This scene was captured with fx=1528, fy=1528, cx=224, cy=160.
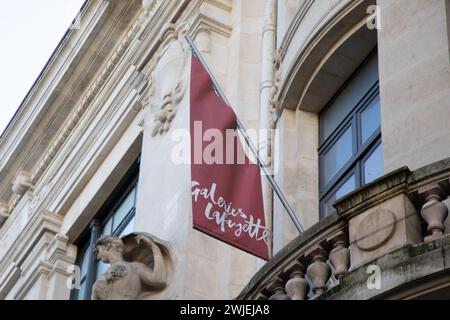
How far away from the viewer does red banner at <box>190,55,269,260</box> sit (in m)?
15.8

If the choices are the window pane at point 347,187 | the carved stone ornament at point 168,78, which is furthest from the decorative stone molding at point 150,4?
the window pane at point 347,187

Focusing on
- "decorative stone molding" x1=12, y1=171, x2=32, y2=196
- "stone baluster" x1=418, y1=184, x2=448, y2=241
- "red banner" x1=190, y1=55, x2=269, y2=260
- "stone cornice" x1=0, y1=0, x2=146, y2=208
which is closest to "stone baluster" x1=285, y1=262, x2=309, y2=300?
"stone baluster" x1=418, y1=184, x2=448, y2=241

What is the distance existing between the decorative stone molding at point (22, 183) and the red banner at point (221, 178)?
38.9 feet

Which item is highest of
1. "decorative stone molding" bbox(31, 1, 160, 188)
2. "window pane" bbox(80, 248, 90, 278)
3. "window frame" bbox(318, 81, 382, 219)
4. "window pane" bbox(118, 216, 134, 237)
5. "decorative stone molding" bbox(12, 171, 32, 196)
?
"decorative stone molding" bbox(31, 1, 160, 188)

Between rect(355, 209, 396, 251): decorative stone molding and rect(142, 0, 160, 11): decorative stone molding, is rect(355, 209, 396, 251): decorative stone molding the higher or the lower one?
the lower one

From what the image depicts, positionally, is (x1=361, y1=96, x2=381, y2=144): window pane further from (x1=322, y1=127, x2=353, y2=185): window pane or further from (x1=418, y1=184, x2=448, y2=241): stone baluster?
(x1=418, y1=184, x2=448, y2=241): stone baluster

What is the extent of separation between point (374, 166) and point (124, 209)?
332 inches

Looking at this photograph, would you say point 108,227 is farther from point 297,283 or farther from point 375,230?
point 375,230

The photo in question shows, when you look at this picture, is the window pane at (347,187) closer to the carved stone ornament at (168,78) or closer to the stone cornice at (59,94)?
the carved stone ornament at (168,78)

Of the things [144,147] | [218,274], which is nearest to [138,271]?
[218,274]

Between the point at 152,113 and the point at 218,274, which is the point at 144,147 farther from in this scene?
the point at 218,274

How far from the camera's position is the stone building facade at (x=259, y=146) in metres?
12.9

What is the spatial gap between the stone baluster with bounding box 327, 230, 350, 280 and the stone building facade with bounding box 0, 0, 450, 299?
14 millimetres

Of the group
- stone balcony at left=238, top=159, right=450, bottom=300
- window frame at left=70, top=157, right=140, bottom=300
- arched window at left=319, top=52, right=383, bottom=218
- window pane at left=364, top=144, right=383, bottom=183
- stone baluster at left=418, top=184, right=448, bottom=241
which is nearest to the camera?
stone balcony at left=238, top=159, right=450, bottom=300
